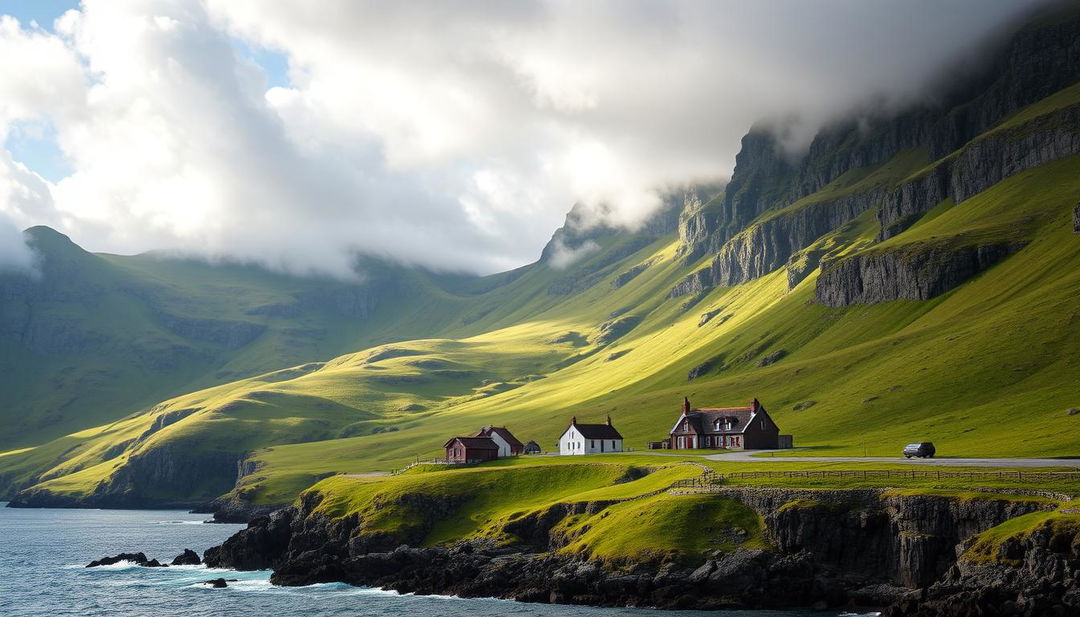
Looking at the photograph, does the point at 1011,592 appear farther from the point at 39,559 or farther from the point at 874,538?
the point at 39,559

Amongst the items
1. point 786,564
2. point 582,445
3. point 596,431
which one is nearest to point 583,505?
point 786,564

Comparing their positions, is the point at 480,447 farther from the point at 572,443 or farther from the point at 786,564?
the point at 786,564

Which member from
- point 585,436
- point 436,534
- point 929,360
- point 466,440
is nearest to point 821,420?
point 929,360

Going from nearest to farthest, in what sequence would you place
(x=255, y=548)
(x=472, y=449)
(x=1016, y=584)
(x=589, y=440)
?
(x=1016, y=584)
(x=255, y=548)
(x=472, y=449)
(x=589, y=440)

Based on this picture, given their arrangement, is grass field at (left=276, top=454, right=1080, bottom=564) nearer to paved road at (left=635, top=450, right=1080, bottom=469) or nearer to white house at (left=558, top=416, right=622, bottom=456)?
paved road at (left=635, top=450, right=1080, bottom=469)

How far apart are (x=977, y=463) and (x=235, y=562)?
9875 centimetres

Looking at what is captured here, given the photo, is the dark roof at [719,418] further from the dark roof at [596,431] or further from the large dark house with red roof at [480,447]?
the large dark house with red roof at [480,447]

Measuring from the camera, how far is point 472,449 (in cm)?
16212

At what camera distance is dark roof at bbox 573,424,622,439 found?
167625 millimetres

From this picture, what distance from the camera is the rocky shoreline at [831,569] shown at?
73812 mm

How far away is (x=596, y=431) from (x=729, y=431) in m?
22.6

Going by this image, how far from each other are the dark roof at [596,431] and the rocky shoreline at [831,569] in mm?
53109

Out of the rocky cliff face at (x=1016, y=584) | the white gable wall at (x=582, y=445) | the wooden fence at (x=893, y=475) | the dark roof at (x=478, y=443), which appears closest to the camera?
the rocky cliff face at (x=1016, y=584)

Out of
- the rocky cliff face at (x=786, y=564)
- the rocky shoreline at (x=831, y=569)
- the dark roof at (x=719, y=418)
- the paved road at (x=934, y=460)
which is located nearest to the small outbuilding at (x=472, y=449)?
the dark roof at (x=719, y=418)
